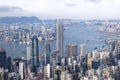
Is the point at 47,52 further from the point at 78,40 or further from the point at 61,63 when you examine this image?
the point at 78,40

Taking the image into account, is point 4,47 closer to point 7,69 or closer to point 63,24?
point 7,69

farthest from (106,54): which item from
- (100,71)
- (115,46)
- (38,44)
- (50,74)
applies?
(50,74)

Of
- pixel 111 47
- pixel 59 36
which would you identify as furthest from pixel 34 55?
pixel 111 47

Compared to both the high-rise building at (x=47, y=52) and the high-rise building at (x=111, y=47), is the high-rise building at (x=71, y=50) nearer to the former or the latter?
the high-rise building at (x=47, y=52)

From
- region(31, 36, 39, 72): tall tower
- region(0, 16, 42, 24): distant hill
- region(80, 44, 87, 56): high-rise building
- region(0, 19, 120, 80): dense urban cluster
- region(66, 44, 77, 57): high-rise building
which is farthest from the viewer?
region(80, 44, 87, 56): high-rise building

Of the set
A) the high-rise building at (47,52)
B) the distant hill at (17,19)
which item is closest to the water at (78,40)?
the high-rise building at (47,52)

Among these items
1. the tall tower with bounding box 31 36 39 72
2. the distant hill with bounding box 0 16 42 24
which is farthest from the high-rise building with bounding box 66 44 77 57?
the distant hill with bounding box 0 16 42 24

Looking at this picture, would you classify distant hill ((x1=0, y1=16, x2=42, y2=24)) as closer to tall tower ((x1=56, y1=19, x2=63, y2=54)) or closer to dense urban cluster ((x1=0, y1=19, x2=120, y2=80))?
dense urban cluster ((x1=0, y1=19, x2=120, y2=80))
